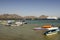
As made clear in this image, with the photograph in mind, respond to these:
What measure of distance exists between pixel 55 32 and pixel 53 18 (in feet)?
128

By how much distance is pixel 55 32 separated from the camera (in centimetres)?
1157

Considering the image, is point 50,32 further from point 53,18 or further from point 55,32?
point 53,18

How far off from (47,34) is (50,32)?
526 millimetres

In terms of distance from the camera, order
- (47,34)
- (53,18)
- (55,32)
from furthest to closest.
A: (53,18), (55,32), (47,34)

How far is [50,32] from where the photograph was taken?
→ 10977mm

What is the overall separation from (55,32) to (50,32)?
0.76 metres

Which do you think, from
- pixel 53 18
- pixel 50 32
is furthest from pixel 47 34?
pixel 53 18

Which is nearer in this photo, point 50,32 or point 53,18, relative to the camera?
point 50,32

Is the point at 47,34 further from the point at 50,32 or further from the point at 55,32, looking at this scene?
the point at 55,32

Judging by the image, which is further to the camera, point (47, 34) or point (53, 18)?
point (53, 18)

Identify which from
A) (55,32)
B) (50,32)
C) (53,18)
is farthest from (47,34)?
(53,18)

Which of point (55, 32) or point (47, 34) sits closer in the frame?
point (47, 34)

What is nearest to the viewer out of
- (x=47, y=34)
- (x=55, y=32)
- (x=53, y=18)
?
(x=47, y=34)
